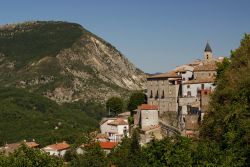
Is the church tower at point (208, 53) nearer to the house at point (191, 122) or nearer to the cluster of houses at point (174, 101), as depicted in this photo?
the cluster of houses at point (174, 101)

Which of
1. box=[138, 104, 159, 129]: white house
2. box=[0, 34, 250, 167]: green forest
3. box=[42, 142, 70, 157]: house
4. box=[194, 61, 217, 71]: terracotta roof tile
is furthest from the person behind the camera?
box=[42, 142, 70, 157]: house

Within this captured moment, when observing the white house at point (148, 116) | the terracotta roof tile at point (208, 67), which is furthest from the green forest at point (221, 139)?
the terracotta roof tile at point (208, 67)

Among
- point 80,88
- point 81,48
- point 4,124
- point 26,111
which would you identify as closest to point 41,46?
point 81,48

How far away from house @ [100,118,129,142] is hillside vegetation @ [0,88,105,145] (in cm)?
1680

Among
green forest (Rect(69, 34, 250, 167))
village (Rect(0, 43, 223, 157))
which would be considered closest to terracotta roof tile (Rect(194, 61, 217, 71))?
village (Rect(0, 43, 223, 157))

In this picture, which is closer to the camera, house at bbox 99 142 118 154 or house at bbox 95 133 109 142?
house at bbox 99 142 118 154

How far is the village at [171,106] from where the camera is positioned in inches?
2148

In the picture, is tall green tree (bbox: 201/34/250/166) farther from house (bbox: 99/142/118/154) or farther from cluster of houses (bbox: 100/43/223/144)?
house (bbox: 99/142/118/154)

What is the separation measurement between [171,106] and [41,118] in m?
64.7

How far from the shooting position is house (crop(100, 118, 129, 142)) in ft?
222

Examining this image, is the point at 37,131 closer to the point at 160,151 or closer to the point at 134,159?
the point at 134,159

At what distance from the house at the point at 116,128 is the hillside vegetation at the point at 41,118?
16.8 metres

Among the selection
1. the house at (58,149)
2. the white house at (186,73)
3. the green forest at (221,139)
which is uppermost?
the white house at (186,73)

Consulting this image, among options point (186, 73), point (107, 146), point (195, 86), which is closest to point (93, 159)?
point (107, 146)
